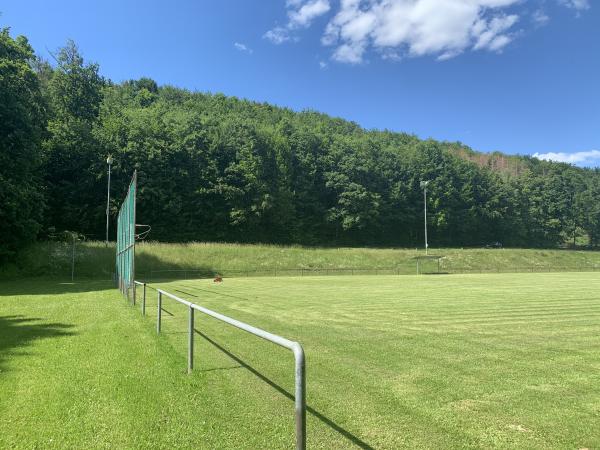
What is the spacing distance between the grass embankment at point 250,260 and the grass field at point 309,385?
94.8ft

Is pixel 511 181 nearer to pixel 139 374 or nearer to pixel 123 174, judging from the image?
pixel 123 174

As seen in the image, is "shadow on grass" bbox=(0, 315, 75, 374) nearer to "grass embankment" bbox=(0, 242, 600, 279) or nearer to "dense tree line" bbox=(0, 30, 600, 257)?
"dense tree line" bbox=(0, 30, 600, 257)

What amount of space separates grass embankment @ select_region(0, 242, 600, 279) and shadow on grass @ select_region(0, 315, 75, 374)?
27.4 m

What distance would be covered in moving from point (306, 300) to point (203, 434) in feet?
51.6

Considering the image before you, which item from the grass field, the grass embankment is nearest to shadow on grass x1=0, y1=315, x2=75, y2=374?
the grass field

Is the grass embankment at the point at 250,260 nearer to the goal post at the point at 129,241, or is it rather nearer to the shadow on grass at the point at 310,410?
the goal post at the point at 129,241

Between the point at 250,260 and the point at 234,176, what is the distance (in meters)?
27.2

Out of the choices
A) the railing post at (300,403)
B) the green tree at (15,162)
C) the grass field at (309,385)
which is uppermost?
the green tree at (15,162)

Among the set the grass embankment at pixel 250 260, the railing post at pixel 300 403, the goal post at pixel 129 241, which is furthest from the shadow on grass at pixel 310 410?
the grass embankment at pixel 250 260

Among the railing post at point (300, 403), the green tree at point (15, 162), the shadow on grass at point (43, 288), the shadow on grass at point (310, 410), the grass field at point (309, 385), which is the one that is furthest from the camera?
the green tree at point (15, 162)

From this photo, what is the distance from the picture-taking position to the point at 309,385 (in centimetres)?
678

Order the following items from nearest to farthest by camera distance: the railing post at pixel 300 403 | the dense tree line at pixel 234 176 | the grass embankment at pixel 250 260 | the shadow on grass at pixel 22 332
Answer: the railing post at pixel 300 403 → the shadow on grass at pixel 22 332 → the grass embankment at pixel 250 260 → the dense tree line at pixel 234 176

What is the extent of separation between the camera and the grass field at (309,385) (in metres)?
4.96

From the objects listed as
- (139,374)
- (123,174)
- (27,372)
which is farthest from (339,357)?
(123,174)
